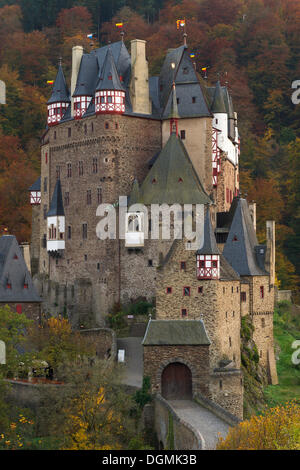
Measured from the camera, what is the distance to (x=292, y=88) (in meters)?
105

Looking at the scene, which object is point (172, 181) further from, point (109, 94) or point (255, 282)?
point (255, 282)

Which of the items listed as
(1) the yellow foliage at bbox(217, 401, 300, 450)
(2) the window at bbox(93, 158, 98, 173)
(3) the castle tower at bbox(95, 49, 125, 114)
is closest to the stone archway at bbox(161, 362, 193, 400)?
(1) the yellow foliage at bbox(217, 401, 300, 450)

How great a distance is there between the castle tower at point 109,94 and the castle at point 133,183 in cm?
6

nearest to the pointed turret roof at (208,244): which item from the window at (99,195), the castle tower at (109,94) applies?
the window at (99,195)

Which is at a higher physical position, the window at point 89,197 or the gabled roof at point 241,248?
the window at point 89,197

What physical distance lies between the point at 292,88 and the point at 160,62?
1397 centimetres

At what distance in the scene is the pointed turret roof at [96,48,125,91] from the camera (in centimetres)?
6962

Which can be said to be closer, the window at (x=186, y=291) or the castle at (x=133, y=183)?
the window at (x=186, y=291)

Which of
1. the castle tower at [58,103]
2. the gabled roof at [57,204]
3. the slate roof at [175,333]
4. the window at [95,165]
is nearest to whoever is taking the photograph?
the slate roof at [175,333]

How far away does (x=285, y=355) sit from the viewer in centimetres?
7206

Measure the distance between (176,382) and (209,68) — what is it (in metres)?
53.4

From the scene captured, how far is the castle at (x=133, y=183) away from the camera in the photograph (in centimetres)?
6781

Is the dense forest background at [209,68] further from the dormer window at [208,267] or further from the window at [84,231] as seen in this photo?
the dormer window at [208,267]

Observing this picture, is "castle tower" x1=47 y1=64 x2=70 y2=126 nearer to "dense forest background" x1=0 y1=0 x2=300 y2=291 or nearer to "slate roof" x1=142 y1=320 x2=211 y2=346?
"dense forest background" x1=0 y1=0 x2=300 y2=291
